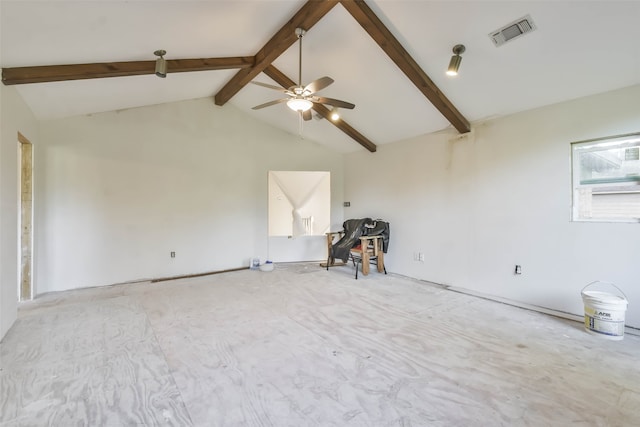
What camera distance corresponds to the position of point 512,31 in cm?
238

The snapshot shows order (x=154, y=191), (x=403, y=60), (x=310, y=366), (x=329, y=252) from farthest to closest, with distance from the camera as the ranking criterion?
1. (x=329, y=252)
2. (x=154, y=191)
3. (x=403, y=60)
4. (x=310, y=366)

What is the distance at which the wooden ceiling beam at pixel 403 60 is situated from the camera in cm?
262

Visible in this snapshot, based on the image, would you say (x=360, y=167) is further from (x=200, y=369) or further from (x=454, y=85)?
(x=200, y=369)

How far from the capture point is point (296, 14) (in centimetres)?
284

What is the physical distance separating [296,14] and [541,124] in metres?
2.83

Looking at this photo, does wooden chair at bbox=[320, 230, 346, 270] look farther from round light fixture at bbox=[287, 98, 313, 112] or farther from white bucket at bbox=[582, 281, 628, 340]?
white bucket at bbox=[582, 281, 628, 340]

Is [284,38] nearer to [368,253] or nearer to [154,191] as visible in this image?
[154,191]

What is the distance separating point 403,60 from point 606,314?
116 inches

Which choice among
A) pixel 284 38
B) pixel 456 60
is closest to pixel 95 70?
pixel 284 38

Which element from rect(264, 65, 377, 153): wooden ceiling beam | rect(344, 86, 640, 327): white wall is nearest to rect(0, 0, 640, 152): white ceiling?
rect(264, 65, 377, 153): wooden ceiling beam

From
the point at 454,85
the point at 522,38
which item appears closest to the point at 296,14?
the point at 454,85

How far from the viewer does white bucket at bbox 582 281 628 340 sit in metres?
2.34

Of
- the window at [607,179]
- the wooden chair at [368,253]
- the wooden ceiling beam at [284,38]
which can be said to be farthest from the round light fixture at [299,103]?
the window at [607,179]

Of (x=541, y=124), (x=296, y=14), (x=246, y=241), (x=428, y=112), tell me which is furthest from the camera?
(x=246, y=241)
